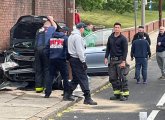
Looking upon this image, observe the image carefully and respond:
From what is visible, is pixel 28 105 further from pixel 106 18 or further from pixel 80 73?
pixel 106 18

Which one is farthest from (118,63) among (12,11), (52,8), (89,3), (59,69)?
(89,3)

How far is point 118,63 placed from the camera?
489 inches

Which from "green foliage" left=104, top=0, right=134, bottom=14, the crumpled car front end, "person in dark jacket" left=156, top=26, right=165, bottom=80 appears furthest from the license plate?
"green foliage" left=104, top=0, right=134, bottom=14

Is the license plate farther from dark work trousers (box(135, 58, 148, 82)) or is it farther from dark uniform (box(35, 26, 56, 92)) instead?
dark work trousers (box(135, 58, 148, 82))

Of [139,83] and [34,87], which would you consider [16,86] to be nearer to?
[34,87]

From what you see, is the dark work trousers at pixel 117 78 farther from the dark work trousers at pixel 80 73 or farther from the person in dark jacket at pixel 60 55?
the person in dark jacket at pixel 60 55

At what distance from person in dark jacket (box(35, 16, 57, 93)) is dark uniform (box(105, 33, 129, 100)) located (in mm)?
1528

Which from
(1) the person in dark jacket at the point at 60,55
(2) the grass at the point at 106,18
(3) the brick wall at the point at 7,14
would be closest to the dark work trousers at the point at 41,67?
(1) the person in dark jacket at the point at 60,55

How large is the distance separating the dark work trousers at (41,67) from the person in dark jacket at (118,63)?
5.30 feet

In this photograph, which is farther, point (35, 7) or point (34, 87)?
point (35, 7)

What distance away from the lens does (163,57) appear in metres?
16.8

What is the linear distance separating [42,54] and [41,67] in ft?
1.22

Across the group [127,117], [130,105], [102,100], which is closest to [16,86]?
[102,100]

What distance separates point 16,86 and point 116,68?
2744 millimetres
